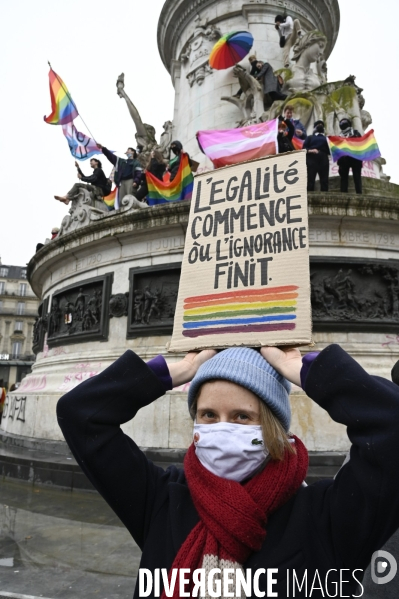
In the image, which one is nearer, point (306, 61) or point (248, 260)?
point (248, 260)

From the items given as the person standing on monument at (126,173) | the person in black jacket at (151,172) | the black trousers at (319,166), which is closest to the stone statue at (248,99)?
the person in black jacket at (151,172)

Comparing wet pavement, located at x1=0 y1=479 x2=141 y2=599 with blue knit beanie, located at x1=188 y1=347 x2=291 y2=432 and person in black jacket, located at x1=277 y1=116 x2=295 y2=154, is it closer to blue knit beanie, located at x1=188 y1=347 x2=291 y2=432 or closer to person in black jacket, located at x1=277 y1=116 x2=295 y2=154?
blue knit beanie, located at x1=188 y1=347 x2=291 y2=432

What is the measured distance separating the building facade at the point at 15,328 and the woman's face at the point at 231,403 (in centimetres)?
6357

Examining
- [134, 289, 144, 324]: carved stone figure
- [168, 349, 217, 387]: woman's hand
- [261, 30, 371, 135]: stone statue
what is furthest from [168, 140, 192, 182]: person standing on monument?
[168, 349, 217, 387]: woman's hand

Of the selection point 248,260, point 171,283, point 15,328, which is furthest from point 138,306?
point 15,328

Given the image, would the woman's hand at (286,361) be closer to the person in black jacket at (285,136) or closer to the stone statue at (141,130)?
the person in black jacket at (285,136)

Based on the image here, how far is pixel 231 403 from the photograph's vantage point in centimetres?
172

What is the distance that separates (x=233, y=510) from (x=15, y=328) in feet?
224

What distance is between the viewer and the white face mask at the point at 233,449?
65.3 inches

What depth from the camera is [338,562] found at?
148cm

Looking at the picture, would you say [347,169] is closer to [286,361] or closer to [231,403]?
[286,361]

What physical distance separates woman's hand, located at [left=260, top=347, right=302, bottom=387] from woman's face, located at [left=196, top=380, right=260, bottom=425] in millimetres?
196

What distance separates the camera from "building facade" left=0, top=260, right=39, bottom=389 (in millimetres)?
61875

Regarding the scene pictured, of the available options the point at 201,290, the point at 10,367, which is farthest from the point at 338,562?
the point at 10,367
